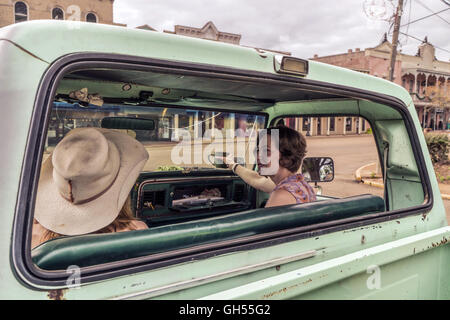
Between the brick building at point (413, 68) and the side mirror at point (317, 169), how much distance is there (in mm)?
36464

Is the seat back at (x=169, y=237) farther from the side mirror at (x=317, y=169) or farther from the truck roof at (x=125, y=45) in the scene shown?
the side mirror at (x=317, y=169)

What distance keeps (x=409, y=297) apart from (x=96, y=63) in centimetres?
178

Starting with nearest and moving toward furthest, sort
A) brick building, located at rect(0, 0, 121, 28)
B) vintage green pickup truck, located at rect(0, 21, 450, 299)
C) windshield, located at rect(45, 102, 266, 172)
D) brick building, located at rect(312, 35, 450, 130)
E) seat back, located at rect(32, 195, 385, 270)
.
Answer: vintage green pickup truck, located at rect(0, 21, 450, 299)
seat back, located at rect(32, 195, 385, 270)
windshield, located at rect(45, 102, 266, 172)
brick building, located at rect(0, 0, 121, 28)
brick building, located at rect(312, 35, 450, 130)

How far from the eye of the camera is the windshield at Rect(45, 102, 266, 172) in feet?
9.48

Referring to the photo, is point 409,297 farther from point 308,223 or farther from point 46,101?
point 46,101

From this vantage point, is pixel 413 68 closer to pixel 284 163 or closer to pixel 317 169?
pixel 317 169

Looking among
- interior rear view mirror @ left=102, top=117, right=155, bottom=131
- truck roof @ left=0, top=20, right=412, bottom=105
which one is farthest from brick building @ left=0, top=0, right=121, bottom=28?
truck roof @ left=0, top=20, right=412, bottom=105

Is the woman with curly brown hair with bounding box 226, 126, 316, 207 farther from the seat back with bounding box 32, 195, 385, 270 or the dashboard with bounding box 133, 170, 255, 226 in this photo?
the dashboard with bounding box 133, 170, 255, 226

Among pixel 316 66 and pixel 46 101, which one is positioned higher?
pixel 316 66

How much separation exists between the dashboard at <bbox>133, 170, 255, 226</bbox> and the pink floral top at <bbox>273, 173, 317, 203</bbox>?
1.09 m

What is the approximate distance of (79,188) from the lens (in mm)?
1485
